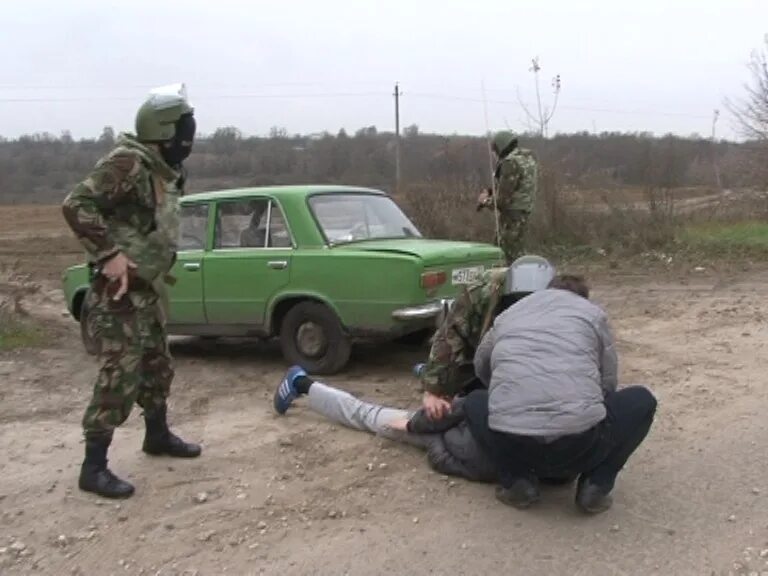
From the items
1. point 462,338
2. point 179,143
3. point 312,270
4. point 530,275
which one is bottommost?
point 462,338

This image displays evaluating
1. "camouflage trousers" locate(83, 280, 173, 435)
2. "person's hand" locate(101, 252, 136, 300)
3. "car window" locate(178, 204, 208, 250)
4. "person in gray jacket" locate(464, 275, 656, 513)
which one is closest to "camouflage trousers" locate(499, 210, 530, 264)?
"car window" locate(178, 204, 208, 250)

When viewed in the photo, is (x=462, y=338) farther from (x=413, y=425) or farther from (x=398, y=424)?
(x=398, y=424)

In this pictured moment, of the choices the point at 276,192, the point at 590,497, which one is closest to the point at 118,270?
the point at 590,497

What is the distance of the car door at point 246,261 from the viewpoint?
713cm

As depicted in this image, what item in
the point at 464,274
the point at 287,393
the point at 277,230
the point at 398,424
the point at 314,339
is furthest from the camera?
the point at 277,230

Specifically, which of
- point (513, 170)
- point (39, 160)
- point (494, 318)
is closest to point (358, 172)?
point (513, 170)

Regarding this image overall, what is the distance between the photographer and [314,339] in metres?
7.02

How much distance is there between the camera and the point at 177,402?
6301mm

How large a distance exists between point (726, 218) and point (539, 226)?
4.22 m

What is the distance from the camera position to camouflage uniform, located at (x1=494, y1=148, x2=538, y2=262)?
936 cm

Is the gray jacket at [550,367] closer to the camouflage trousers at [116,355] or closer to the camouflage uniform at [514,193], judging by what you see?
the camouflage trousers at [116,355]

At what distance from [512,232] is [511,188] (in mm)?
506

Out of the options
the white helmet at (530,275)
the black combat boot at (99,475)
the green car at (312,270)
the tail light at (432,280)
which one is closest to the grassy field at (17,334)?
the green car at (312,270)

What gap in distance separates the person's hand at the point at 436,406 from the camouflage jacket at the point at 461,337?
30 millimetres
